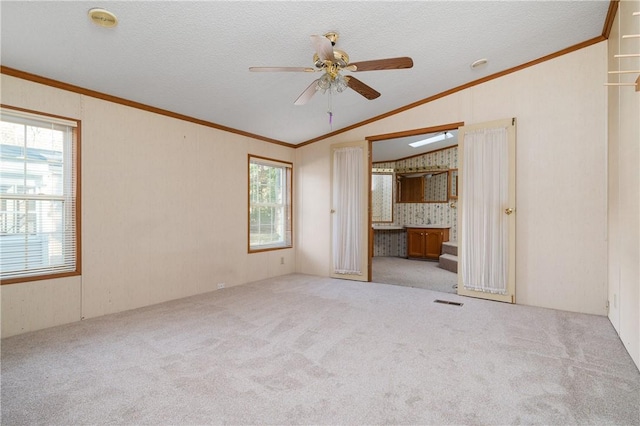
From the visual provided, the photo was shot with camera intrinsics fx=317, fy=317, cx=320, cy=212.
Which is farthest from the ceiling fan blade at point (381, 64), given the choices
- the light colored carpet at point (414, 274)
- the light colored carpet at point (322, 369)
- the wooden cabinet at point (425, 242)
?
the wooden cabinet at point (425, 242)

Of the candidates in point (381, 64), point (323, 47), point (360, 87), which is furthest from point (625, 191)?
point (323, 47)

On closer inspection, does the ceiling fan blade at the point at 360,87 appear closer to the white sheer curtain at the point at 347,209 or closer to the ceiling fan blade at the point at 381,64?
the ceiling fan blade at the point at 381,64

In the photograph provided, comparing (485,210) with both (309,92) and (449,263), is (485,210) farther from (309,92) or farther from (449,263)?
(309,92)

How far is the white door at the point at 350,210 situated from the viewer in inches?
206

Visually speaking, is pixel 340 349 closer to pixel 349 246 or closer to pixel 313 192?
pixel 349 246

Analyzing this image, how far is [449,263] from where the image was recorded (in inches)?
245

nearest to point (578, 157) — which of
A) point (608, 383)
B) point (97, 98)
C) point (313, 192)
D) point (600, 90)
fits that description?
point (600, 90)

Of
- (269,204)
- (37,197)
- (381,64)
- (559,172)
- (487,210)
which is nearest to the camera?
(381,64)

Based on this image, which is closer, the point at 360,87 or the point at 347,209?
the point at 360,87

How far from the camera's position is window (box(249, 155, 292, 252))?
5.38 meters

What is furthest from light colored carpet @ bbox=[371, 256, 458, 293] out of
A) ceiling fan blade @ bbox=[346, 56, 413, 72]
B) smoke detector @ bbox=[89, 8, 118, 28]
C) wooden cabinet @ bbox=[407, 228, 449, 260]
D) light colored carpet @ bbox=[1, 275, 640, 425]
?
smoke detector @ bbox=[89, 8, 118, 28]

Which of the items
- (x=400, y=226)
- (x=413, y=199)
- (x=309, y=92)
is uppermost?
(x=309, y=92)

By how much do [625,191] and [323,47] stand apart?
2.81m

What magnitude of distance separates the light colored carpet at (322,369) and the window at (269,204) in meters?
2.00
